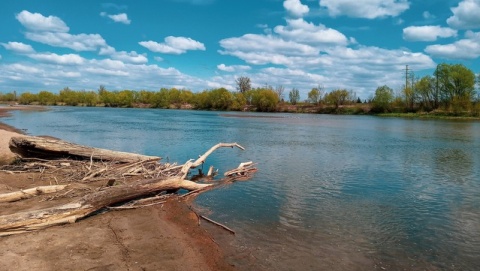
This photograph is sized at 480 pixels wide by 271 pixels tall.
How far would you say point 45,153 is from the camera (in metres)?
15.0

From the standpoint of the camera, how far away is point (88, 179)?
13.1 meters

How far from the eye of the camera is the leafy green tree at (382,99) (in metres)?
102

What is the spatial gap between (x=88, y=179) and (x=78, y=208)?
4.49 metres

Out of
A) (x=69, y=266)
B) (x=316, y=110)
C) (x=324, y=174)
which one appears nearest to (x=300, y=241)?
(x=69, y=266)

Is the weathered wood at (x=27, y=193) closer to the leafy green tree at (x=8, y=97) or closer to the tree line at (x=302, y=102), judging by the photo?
the tree line at (x=302, y=102)

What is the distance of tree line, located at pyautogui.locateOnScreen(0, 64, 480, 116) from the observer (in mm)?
87750

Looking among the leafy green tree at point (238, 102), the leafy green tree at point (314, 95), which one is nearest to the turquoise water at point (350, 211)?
the leafy green tree at point (314, 95)

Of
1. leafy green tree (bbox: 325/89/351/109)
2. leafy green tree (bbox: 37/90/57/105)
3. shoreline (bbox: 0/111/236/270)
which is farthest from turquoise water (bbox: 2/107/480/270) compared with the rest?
leafy green tree (bbox: 37/90/57/105)

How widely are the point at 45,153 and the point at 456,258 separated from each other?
14792 mm

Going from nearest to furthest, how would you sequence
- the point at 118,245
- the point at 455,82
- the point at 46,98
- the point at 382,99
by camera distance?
the point at 118,245 < the point at 455,82 < the point at 382,99 < the point at 46,98

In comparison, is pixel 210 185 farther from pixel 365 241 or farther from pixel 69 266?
pixel 69 266

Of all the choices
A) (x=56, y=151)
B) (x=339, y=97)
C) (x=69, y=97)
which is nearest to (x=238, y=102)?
(x=339, y=97)

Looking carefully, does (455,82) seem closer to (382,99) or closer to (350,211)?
(382,99)

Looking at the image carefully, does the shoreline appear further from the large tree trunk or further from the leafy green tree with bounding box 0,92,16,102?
the leafy green tree with bounding box 0,92,16,102
